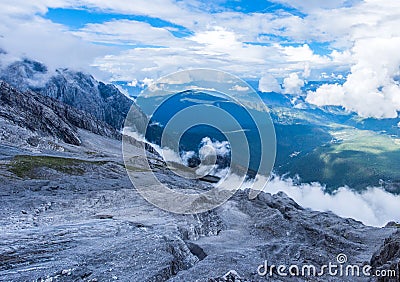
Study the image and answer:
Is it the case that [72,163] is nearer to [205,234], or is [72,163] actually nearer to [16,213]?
[16,213]

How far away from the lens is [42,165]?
107750 mm

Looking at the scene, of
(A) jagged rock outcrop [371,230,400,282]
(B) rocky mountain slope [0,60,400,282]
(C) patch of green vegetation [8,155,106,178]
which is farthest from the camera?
(C) patch of green vegetation [8,155,106,178]

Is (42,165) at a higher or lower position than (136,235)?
lower

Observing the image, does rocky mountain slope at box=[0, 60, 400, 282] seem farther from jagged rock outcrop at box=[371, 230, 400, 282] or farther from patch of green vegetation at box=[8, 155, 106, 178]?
patch of green vegetation at box=[8, 155, 106, 178]

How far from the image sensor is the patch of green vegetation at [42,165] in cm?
9775

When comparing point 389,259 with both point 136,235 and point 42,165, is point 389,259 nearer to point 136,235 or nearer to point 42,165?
point 136,235

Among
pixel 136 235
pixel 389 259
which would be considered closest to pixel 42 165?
pixel 136 235

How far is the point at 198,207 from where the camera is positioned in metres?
84.8

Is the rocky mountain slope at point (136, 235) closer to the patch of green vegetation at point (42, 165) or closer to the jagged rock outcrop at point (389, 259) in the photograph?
the jagged rock outcrop at point (389, 259)

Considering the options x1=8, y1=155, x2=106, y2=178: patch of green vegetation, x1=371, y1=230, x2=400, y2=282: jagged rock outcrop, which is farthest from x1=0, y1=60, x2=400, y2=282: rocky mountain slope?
x1=8, y1=155, x2=106, y2=178: patch of green vegetation

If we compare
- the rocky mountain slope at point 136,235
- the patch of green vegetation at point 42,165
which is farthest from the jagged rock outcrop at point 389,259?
the patch of green vegetation at point 42,165

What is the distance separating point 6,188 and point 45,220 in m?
23.2

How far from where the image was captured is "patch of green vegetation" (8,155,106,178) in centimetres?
9775

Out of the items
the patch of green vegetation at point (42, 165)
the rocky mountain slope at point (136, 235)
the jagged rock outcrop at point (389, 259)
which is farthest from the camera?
the patch of green vegetation at point (42, 165)
